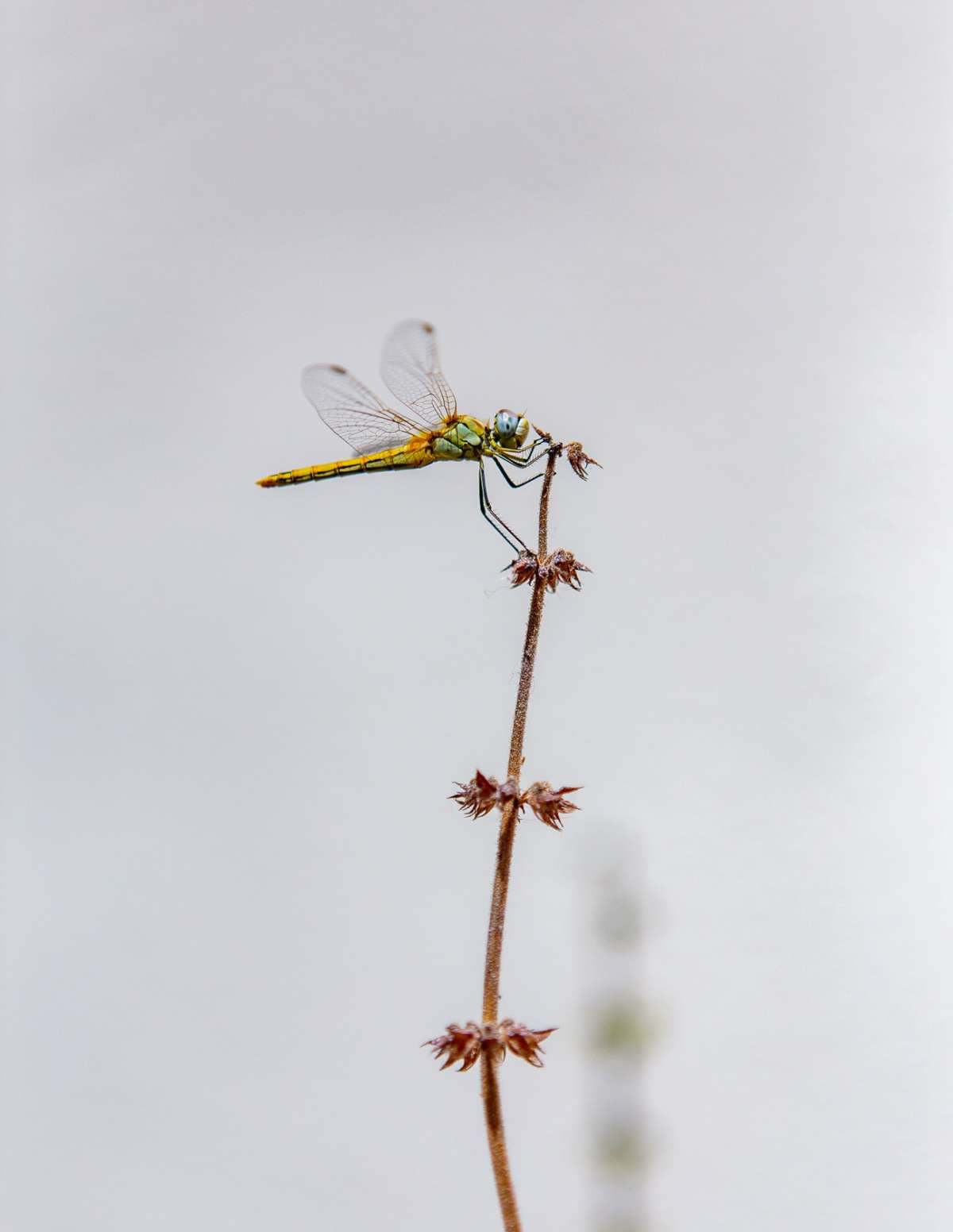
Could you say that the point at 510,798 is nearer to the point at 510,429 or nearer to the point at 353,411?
the point at 510,429

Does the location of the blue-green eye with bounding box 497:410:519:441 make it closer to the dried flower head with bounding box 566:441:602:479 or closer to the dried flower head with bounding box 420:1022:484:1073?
the dried flower head with bounding box 566:441:602:479

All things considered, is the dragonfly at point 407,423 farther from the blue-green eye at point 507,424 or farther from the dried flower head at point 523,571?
the dried flower head at point 523,571

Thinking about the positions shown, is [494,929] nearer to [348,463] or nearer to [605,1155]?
[348,463]

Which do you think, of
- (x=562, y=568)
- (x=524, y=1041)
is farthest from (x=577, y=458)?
(x=524, y=1041)

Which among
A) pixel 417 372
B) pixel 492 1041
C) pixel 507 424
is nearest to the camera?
pixel 492 1041

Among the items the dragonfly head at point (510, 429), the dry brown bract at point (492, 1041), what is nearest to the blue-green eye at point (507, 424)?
the dragonfly head at point (510, 429)

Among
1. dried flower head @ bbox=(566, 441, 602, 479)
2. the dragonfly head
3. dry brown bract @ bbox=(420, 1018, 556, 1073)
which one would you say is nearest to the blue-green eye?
the dragonfly head

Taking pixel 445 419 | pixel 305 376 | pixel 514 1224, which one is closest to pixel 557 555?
pixel 514 1224
